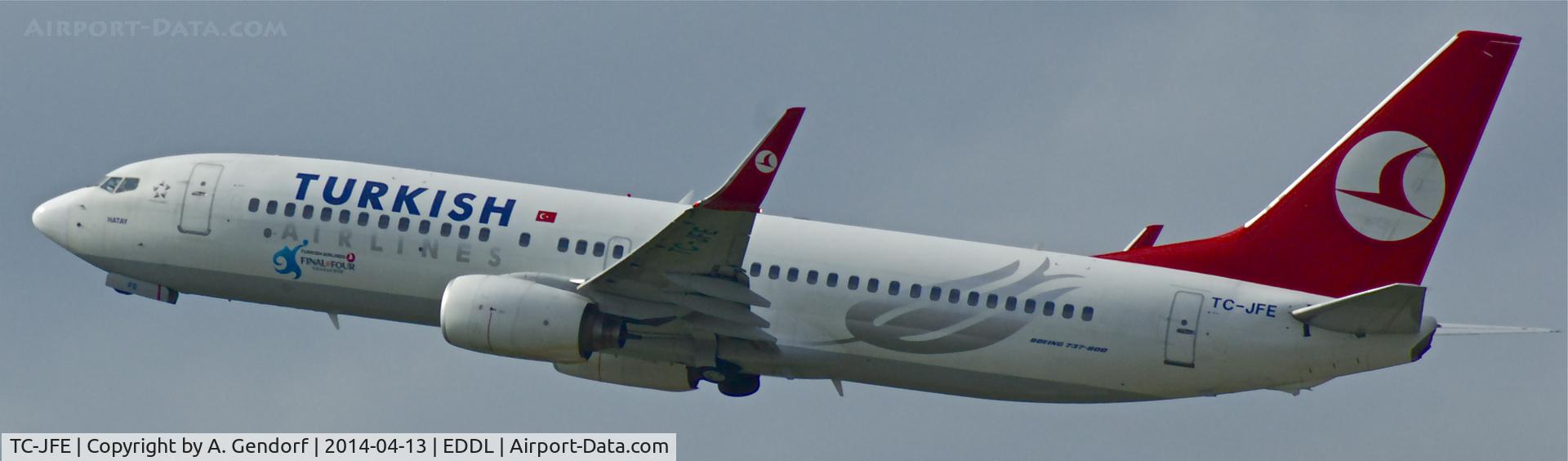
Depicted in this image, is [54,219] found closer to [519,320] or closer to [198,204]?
[198,204]

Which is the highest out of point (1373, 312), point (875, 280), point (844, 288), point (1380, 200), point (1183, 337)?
point (1380, 200)

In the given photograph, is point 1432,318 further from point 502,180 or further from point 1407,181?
point 502,180

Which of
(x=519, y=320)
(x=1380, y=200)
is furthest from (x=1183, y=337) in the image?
(x=519, y=320)

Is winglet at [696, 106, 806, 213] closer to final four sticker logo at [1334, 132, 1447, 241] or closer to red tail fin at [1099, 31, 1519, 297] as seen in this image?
red tail fin at [1099, 31, 1519, 297]

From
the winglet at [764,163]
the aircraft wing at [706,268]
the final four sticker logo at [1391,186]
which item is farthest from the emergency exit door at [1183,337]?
the winglet at [764,163]

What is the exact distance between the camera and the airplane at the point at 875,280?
42.3m

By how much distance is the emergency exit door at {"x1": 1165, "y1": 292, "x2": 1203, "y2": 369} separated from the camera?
42.6 m

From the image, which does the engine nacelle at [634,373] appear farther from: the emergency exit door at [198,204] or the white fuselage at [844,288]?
the emergency exit door at [198,204]

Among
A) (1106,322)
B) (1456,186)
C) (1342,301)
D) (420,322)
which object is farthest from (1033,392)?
(420,322)

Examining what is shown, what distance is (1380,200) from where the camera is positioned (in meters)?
44.2

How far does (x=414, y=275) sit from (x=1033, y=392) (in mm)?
12276

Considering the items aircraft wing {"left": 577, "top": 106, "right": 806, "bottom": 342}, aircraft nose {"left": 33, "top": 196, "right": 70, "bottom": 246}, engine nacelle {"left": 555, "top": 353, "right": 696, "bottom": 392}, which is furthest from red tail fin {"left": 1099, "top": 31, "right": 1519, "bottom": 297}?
aircraft nose {"left": 33, "top": 196, "right": 70, "bottom": 246}

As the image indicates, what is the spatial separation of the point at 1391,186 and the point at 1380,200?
1.21 feet

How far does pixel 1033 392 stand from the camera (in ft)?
143
